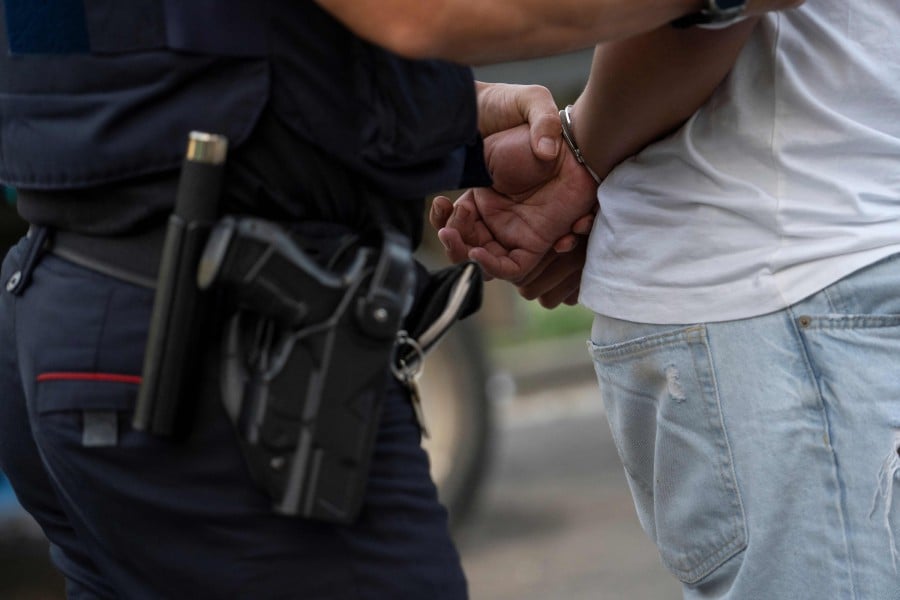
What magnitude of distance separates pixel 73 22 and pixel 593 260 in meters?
0.83

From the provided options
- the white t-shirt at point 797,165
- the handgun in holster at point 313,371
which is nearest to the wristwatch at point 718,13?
the white t-shirt at point 797,165

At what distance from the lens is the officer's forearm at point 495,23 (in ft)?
4.54

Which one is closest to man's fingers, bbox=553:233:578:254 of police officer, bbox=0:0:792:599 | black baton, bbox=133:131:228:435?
police officer, bbox=0:0:792:599

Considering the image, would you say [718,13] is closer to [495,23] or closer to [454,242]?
[495,23]

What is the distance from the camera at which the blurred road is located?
179 inches

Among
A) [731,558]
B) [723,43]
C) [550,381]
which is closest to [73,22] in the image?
[723,43]

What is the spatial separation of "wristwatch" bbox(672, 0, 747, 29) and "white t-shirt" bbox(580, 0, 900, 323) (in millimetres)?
204

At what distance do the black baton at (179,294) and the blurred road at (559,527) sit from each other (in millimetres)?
3131

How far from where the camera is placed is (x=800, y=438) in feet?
5.67

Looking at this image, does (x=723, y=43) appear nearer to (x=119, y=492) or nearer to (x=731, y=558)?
(x=731, y=558)

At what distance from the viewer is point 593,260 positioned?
6.52ft

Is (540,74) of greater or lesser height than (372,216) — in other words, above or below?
below

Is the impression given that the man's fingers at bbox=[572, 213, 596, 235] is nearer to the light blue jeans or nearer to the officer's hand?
the officer's hand

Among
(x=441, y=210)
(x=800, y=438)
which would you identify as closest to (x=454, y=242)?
(x=441, y=210)
